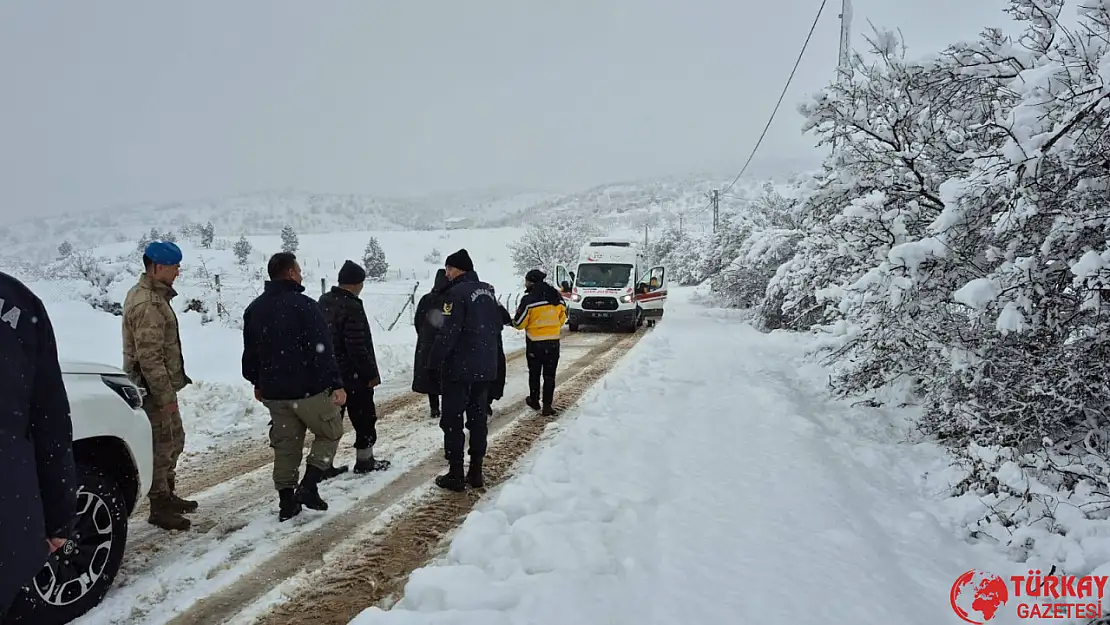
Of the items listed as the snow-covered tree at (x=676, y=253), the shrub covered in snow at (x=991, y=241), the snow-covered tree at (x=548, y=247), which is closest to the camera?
the shrub covered in snow at (x=991, y=241)

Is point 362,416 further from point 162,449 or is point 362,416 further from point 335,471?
point 162,449

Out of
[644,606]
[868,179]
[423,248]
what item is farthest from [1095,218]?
[423,248]

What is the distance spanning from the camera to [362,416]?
5.76 m

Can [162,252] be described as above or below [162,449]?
above

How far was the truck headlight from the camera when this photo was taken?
11.8 ft

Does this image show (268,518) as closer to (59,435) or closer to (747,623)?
(59,435)

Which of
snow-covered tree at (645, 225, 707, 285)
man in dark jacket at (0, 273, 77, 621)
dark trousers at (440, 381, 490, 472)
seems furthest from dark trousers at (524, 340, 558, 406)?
snow-covered tree at (645, 225, 707, 285)

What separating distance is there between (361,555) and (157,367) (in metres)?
2.02

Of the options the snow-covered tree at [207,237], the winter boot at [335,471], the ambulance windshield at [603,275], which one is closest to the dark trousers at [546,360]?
the winter boot at [335,471]

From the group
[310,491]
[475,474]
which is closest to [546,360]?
[475,474]

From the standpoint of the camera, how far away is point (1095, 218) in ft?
13.7

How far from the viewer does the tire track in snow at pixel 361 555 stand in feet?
11.0

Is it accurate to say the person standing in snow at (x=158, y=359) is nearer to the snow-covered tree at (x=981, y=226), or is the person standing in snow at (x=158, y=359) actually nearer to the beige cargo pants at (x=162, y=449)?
the beige cargo pants at (x=162, y=449)

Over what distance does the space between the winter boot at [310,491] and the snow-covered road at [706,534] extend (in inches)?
51.4
